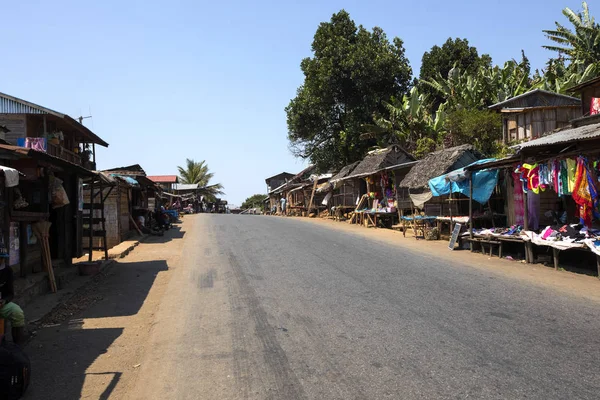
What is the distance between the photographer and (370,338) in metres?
5.52

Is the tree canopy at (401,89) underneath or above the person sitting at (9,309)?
above

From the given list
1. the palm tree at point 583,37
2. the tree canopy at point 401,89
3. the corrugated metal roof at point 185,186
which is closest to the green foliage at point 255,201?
the corrugated metal roof at point 185,186

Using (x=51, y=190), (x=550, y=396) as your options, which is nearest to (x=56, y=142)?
(x=51, y=190)

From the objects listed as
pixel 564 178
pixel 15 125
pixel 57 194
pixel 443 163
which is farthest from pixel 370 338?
pixel 15 125

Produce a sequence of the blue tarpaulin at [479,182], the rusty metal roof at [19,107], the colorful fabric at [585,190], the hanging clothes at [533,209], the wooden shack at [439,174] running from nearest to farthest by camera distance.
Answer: the colorful fabric at [585,190]
the hanging clothes at [533,209]
the blue tarpaulin at [479,182]
the rusty metal roof at [19,107]
the wooden shack at [439,174]

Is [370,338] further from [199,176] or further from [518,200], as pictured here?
[199,176]

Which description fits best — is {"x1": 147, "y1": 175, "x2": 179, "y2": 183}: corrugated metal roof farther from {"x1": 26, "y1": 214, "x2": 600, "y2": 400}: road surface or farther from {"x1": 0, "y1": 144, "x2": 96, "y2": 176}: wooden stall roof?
{"x1": 0, "y1": 144, "x2": 96, "y2": 176}: wooden stall roof

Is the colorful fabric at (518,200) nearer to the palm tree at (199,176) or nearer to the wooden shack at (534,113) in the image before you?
the wooden shack at (534,113)

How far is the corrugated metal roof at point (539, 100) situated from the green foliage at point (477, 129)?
1614 millimetres

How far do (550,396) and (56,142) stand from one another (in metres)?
16.5

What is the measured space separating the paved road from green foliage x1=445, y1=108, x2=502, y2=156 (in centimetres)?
1620

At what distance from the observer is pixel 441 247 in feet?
49.8

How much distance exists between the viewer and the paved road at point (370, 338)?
13.8 feet

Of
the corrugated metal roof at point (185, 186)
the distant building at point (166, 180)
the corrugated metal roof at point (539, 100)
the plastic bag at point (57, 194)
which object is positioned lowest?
the plastic bag at point (57, 194)
